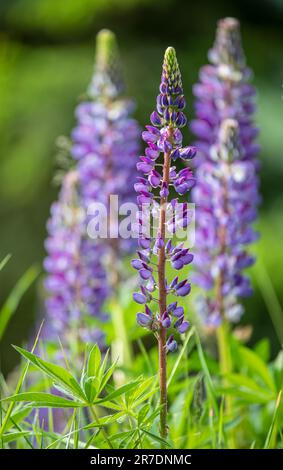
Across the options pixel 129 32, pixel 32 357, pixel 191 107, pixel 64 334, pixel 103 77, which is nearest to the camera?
pixel 32 357

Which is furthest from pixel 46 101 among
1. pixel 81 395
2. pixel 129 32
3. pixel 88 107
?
pixel 81 395

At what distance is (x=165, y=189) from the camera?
1743 millimetres

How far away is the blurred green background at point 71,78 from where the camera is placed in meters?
6.86

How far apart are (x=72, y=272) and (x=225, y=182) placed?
0.63 m

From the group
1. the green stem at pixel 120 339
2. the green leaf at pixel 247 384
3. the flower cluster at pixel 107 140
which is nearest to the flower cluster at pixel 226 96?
the flower cluster at pixel 107 140

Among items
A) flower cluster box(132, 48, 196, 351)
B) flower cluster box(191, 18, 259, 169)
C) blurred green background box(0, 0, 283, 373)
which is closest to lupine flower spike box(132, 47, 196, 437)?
flower cluster box(132, 48, 196, 351)

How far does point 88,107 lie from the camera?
336 centimetres

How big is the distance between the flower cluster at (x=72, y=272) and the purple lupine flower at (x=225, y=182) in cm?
39

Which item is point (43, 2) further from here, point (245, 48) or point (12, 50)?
point (245, 48)

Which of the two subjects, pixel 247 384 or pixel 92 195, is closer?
pixel 247 384

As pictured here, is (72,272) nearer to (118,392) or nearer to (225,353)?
(225,353)

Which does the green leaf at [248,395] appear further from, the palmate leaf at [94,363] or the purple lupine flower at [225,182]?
the palmate leaf at [94,363]

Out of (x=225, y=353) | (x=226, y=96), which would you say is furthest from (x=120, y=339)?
(x=226, y=96)
